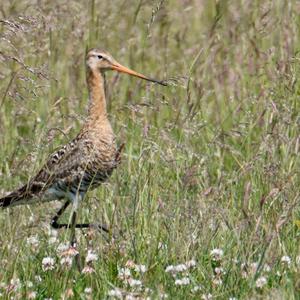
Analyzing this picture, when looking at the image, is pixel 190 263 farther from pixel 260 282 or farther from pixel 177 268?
pixel 260 282

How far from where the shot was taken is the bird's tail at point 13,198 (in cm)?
633

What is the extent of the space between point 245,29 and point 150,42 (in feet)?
2.88

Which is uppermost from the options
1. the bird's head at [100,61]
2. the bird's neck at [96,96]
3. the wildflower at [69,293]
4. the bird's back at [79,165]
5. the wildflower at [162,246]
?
the bird's head at [100,61]

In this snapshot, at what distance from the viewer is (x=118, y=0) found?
31.4 ft

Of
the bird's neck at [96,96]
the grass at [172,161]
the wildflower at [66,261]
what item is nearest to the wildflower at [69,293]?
the grass at [172,161]

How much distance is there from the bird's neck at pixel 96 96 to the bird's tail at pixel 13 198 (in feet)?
2.04

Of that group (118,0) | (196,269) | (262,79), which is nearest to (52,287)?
(196,269)

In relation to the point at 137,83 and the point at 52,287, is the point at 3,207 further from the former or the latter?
the point at 137,83

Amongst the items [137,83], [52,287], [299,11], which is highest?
[299,11]

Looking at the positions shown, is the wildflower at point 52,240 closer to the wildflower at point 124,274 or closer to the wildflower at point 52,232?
the wildflower at point 52,232

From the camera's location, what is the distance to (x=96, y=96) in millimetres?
6840

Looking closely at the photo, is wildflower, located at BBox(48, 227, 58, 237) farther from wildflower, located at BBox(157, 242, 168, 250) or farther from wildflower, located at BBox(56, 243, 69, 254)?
wildflower, located at BBox(157, 242, 168, 250)

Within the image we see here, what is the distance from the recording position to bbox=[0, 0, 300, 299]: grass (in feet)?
16.8

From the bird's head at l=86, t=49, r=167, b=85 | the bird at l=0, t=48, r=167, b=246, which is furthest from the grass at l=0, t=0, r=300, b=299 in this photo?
the bird's head at l=86, t=49, r=167, b=85
